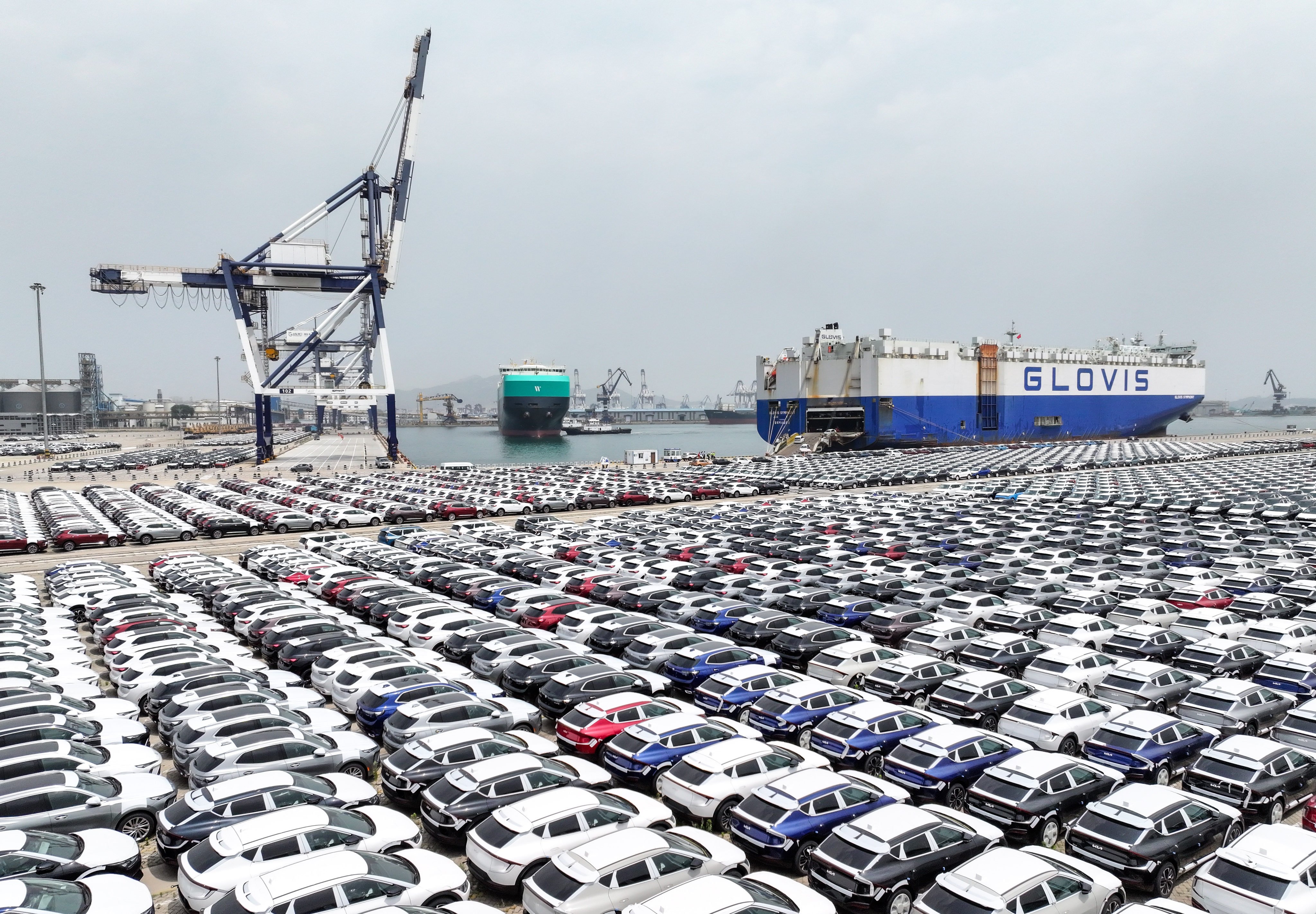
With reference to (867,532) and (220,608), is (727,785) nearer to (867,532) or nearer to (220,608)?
(220,608)

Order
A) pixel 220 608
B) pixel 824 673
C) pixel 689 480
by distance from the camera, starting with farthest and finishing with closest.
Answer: pixel 689 480
pixel 220 608
pixel 824 673

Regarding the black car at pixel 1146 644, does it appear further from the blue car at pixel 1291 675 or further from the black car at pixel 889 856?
the black car at pixel 889 856

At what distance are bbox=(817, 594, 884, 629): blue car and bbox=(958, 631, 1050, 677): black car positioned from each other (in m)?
2.79

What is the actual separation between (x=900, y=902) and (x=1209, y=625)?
1234 cm

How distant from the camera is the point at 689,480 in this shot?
1970 inches

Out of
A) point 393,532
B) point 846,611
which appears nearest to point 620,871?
point 846,611

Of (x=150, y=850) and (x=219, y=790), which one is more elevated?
(x=219, y=790)

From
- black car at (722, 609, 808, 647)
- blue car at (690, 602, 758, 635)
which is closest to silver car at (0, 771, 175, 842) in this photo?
black car at (722, 609, 808, 647)

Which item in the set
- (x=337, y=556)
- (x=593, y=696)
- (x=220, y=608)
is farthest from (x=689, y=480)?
(x=593, y=696)

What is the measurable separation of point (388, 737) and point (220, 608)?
9.90 metres

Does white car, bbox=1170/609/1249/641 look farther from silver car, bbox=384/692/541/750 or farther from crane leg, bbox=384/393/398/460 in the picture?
crane leg, bbox=384/393/398/460

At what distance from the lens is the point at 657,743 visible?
10664mm

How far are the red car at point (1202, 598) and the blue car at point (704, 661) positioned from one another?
1010 cm

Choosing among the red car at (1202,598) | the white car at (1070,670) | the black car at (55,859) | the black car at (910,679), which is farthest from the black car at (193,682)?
the red car at (1202,598)
